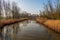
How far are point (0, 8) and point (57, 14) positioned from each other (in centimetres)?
1821

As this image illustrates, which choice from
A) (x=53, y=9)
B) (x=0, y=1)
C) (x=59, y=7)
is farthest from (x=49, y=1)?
(x=0, y=1)

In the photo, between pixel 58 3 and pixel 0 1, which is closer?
pixel 58 3

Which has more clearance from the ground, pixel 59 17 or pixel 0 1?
pixel 0 1

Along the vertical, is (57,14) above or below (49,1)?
below

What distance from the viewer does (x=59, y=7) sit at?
38562 millimetres

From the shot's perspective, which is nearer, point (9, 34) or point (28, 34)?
point (9, 34)

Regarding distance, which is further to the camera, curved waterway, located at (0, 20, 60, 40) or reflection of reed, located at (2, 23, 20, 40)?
reflection of reed, located at (2, 23, 20, 40)

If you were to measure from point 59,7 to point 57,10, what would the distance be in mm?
1010

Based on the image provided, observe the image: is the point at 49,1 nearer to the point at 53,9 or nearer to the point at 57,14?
the point at 53,9

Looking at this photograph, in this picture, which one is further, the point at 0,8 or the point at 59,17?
the point at 0,8

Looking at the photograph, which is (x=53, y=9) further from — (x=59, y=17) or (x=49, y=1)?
(x=59, y=17)

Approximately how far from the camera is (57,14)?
3772 cm

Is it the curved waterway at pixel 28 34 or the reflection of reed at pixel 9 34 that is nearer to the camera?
the curved waterway at pixel 28 34

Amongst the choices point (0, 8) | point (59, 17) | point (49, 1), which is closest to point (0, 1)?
point (0, 8)
